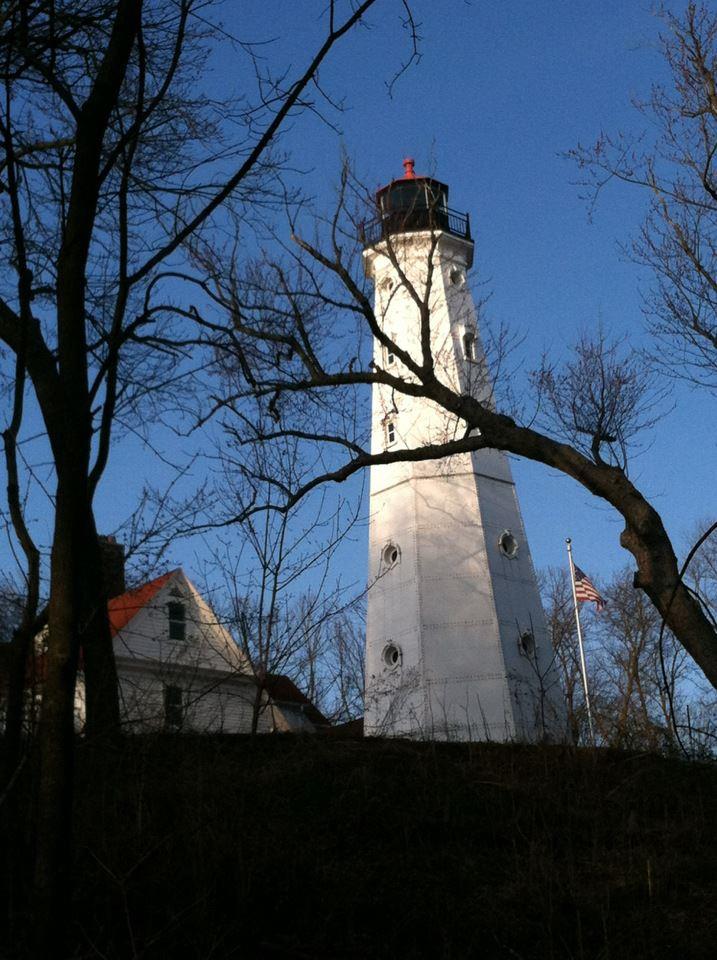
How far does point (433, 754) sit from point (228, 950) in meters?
3.63

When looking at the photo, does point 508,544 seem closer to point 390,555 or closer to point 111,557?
point 390,555

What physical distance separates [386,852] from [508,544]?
21.0 metres

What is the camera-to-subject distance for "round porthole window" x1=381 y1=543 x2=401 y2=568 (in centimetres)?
2702

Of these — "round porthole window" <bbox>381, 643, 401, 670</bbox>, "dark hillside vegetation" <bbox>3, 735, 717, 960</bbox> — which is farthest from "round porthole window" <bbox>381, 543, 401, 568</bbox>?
"dark hillside vegetation" <bbox>3, 735, 717, 960</bbox>

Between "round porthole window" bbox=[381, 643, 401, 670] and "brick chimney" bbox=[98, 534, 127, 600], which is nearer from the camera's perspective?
"brick chimney" bbox=[98, 534, 127, 600]

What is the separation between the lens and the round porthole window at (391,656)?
84.0 ft

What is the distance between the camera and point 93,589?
7129 mm

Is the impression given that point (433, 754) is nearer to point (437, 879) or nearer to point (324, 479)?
point (437, 879)

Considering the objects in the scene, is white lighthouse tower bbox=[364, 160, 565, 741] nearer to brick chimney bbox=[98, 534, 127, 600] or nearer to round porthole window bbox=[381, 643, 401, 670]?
round porthole window bbox=[381, 643, 401, 670]

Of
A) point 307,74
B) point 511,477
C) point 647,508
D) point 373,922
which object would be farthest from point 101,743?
point 511,477

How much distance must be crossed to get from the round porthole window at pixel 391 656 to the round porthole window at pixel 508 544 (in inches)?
140

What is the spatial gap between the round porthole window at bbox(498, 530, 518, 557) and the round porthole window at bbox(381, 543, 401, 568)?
254 cm

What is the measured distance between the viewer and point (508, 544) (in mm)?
26984

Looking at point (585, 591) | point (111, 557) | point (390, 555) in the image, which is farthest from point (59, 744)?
point (390, 555)
